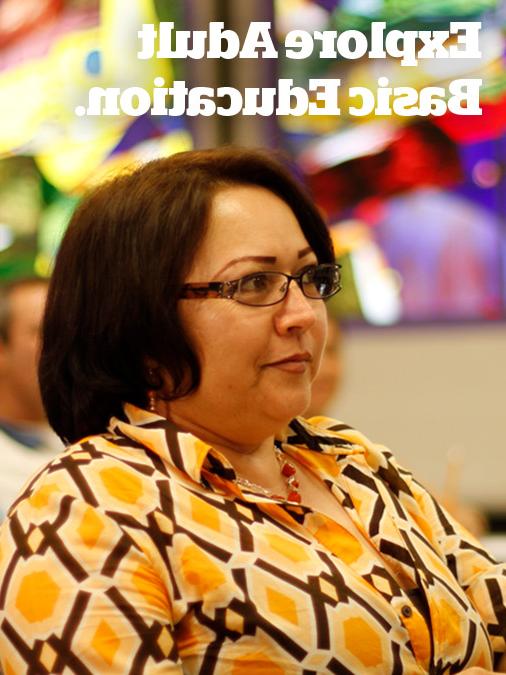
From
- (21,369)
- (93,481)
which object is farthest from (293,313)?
(21,369)

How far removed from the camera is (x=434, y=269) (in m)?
3.89

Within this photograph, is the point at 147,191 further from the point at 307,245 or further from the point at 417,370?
the point at 417,370

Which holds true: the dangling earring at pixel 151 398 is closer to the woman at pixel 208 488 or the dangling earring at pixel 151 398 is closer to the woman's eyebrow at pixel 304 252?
the woman at pixel 208 488

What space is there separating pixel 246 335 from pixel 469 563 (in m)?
0.44

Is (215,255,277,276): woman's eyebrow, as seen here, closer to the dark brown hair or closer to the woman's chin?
the dark brown hair

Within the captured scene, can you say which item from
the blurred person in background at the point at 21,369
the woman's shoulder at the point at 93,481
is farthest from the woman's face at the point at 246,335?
the blurred person in background at the point at 21,369

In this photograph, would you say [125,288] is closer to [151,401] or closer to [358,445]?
[151,401]

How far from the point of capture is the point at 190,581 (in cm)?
130

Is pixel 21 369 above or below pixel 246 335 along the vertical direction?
below

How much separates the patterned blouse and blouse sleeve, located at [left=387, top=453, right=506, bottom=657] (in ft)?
0.33

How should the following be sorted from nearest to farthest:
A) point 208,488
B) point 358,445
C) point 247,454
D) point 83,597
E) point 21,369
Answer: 1. point 83,597
2. point 208,488
3. point 247,454
4. point 358,445
5. point 21,369

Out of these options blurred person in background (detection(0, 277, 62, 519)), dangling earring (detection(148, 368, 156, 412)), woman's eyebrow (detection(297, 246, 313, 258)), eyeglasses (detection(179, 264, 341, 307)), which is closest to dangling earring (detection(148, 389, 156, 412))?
dangling earring (detection(148, 368, 156, 412))

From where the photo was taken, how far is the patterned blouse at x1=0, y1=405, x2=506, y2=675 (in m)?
1.26

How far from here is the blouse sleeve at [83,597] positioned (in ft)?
4.10
